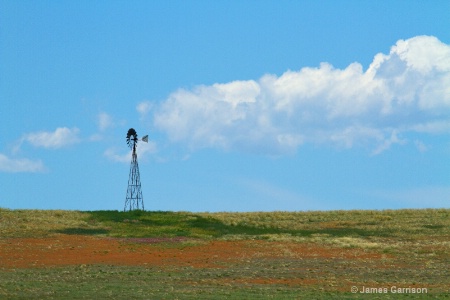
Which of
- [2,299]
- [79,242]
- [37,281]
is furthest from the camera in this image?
[79,242]

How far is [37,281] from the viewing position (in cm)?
3716

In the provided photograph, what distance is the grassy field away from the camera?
34156mm

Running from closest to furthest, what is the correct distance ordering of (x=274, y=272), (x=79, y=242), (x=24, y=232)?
(x=274, y=272) < (x=79, y=242) < (x=24, y=232)

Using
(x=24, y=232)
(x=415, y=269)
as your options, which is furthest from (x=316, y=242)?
(x=24, y=232)

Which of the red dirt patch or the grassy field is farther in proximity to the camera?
the red dirt patch

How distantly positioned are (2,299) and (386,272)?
2286 cm

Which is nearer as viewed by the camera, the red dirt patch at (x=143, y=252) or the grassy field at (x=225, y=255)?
the grassy field at (x=225, y=255)

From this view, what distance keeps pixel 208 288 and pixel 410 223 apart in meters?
48.3

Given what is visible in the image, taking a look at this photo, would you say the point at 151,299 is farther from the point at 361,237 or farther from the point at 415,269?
the point at 361,237

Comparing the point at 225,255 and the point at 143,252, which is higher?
the point at 143,252

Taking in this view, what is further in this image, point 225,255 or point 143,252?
point 143,252

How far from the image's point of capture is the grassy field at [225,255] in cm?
3416

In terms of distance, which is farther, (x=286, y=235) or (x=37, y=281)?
(x=286, y=235)

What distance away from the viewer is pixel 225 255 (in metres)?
52.5
